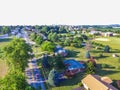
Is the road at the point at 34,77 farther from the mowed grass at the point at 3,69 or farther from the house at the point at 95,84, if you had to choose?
the house at the point at 95,84

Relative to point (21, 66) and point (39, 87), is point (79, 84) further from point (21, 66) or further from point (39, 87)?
point (21, 66)

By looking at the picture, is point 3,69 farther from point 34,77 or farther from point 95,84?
point 95,84

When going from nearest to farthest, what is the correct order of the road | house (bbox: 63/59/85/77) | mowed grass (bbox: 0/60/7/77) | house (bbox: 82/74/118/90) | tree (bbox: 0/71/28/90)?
tree (bbox: 0/71/28/90) → house (bbox: 82/74/118/90) → the road → house (bbox: 63/59/85/77) → mowed grass (bbox: 0/60/7/77)

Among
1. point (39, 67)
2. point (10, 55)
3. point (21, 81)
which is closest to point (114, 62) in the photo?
point (39, 67)

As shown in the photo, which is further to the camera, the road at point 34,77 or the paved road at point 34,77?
the paved road at point 34,77

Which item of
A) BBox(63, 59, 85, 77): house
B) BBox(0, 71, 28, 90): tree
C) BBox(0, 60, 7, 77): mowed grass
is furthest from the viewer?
BBox(0, 60, 7, 77): mowed grass

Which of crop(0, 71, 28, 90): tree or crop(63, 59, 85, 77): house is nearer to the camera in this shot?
crop(0, 71, 28, 90): tree

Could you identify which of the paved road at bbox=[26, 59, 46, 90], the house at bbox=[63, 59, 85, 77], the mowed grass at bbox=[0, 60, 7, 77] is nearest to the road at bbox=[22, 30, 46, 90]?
the paved road at bbox=[26, 59, 46, 90]

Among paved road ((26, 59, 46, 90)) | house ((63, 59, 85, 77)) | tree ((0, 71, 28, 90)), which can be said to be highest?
tree ((0, 71, 28, 90))

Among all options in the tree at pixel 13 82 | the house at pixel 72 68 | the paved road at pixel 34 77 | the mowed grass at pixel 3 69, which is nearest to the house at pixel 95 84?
the house at pixel 72 68

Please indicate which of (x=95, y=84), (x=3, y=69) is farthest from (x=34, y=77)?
(x=95, y=84)

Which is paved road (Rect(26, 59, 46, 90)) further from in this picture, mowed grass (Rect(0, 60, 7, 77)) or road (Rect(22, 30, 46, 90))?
mowed grass (Rect(0, 60, 7, 77))
